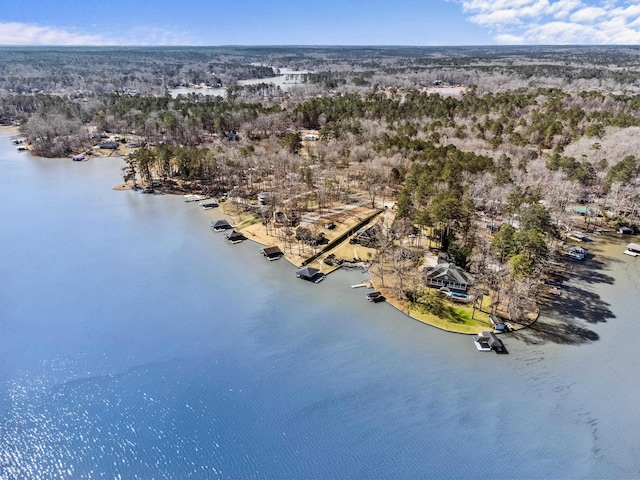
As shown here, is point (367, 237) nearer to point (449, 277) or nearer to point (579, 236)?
point (449, 277)

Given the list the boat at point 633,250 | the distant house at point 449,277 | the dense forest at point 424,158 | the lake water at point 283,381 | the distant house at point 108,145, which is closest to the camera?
the lake water at point 283,381

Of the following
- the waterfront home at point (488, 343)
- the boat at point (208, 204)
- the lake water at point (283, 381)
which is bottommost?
the lake water at point (283, 381)

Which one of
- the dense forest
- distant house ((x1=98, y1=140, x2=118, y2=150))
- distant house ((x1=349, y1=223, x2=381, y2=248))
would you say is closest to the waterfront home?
the dense forest

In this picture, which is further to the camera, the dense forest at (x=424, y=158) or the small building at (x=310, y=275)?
the dense forest at (x=424, y=158)

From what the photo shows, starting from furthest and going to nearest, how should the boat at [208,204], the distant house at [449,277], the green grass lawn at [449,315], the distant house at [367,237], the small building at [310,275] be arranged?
1. the boat at [208,204]
2. the distant house at [367,237]
3. the small building at [310,275]
4. the distant house at [449,277]
5. the green grass lawn at [449,315]

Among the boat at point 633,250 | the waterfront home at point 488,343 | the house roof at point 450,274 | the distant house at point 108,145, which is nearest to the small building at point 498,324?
the waterfront home at point 488,343

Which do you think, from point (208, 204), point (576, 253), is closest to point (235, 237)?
point (208, 204)

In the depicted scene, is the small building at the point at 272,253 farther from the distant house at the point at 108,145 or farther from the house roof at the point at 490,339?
the distant house at the point at 108,145
